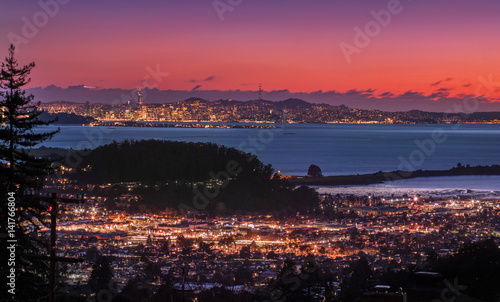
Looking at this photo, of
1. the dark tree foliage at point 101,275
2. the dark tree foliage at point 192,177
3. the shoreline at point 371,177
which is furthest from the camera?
the shoreline at point 371,177

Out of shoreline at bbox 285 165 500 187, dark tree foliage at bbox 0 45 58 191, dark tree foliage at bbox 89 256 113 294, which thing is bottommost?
dark tree foliage at bbox 89 256 113 294

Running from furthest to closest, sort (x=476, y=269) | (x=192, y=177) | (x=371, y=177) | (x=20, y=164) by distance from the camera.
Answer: (x=371, y=177) < (x=192, y=177) < (x=476, y=269) < (x=20, y=164)

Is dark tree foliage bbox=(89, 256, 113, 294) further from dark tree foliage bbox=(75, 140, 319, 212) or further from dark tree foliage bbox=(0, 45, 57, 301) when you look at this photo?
dark tree foliage bbox=(75, 140, 319, 212)

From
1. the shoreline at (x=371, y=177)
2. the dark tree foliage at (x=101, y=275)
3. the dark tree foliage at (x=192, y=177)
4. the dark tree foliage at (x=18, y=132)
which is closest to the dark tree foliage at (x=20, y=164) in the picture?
the dark tree foliage at (x=18, y=132)

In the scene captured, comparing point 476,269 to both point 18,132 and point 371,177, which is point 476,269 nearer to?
point 18,132

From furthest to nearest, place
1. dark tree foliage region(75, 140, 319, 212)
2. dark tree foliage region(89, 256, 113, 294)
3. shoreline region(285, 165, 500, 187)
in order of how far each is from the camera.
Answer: shoreline region(285, 165, 500, 187) → dark tree foliage region(75, 140, 319, 212) → dark tree foliage region(89, 256, 113, 294)

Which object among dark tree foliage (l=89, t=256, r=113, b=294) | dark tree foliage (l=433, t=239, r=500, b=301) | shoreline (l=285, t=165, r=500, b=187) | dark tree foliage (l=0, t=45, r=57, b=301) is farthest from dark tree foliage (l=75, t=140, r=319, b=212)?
dark tree foliage (l=0, t=45, r=57, b=301)

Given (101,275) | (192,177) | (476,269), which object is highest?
(192,177)

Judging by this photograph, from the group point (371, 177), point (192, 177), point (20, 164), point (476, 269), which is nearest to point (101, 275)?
point (20, 164)

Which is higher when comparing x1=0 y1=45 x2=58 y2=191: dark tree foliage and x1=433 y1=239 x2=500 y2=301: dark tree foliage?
x1=0 y1=45 x2=58 y2=191: dark tree foliage

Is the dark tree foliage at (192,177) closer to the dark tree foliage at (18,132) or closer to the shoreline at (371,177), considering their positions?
the shoreline at (371,177)

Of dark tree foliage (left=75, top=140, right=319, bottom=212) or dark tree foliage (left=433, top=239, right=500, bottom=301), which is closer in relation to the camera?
dark tree foliage (left=433, top=239, right=500, bottom=301)

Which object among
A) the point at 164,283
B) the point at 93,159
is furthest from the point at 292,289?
the point at 93,159
